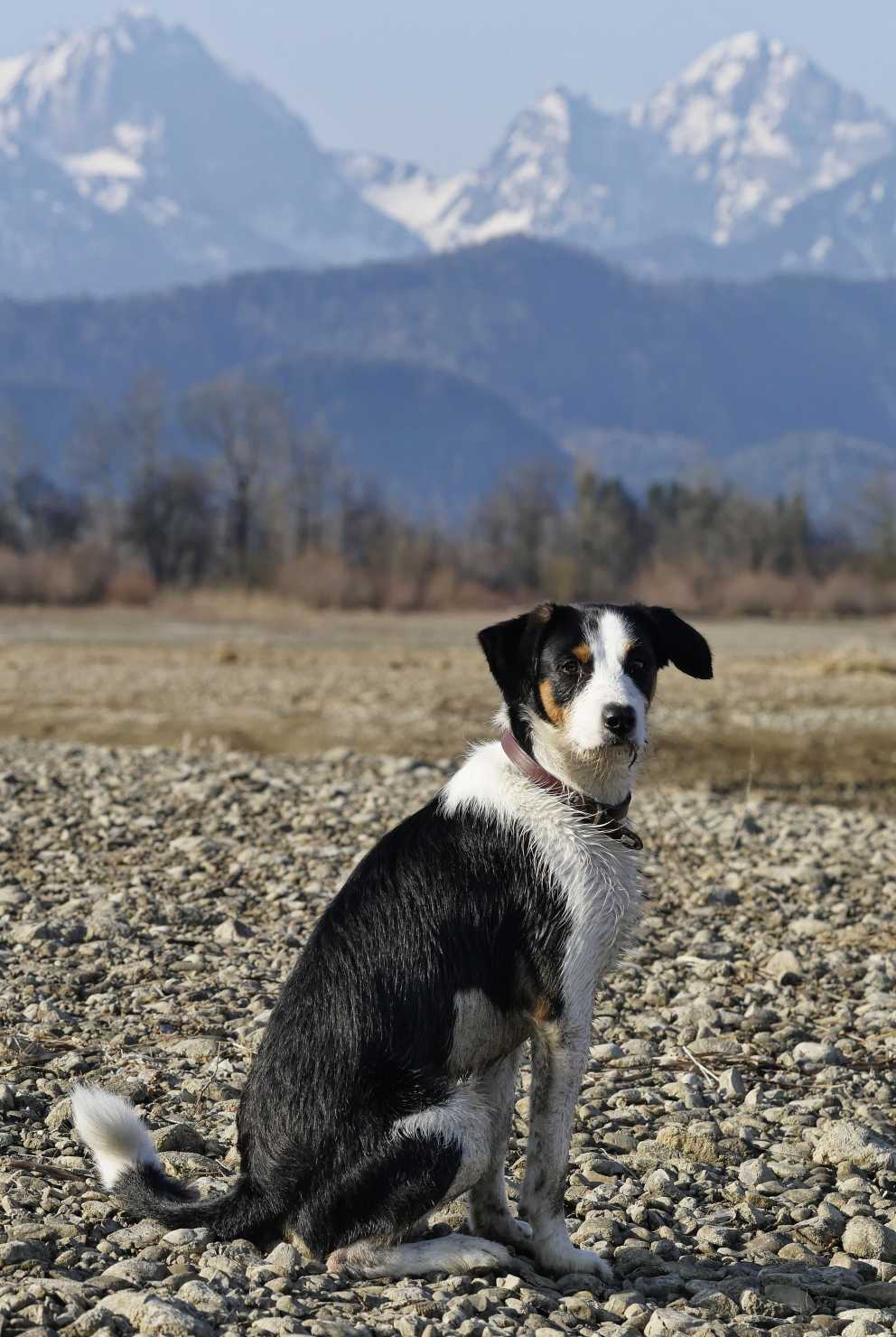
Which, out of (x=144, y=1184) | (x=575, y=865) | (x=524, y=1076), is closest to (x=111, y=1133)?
(x=144, y=1184)

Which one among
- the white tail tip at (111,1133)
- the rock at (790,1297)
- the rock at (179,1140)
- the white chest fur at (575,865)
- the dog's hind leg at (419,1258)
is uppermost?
the white chest fur at (575,865)

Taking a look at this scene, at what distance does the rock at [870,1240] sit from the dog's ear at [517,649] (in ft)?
7.21

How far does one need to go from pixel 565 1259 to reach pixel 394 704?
18303 millimetres

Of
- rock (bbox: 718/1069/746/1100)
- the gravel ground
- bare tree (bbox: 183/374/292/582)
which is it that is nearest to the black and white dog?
the gravel ground

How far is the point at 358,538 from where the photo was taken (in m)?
121

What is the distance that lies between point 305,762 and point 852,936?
7.01 metres

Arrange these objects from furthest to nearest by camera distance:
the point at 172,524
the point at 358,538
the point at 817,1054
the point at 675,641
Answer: the point at 358,538 < the point at 172,524 < the point at 817,1054 < the point at 675,641

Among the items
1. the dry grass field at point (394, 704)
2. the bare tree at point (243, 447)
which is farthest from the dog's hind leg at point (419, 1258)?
the bare tree at point (243, 447)

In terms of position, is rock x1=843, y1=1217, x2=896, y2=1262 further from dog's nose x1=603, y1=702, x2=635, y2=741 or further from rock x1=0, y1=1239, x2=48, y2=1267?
rock x1=0, y1=1239, x2=48, y2=1267

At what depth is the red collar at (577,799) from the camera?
498 cm

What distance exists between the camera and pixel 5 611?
53.5 metres

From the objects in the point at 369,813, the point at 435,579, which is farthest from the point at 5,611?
the point at 369,813

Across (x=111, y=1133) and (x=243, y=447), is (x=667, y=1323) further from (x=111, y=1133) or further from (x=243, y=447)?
(x=243, y=447)

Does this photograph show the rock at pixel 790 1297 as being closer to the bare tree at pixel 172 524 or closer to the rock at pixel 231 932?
the rock at pixel 231 932
